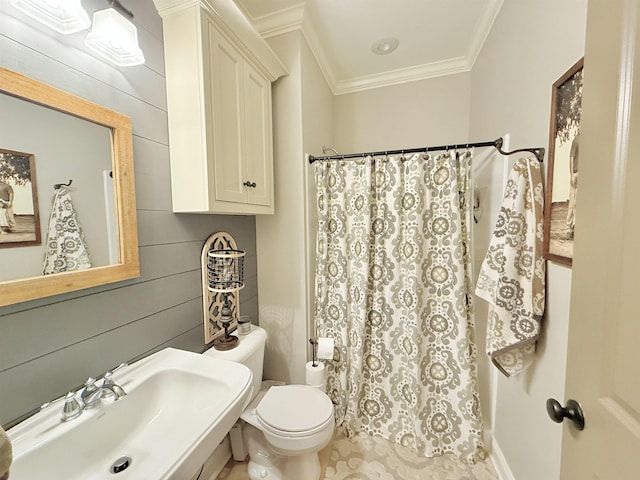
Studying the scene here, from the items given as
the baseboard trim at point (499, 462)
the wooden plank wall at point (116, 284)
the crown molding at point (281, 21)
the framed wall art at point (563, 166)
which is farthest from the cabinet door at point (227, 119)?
the baseboard trim at point (499, 462)

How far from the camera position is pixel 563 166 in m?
0.90

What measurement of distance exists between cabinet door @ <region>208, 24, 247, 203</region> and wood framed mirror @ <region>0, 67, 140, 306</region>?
1.09ft

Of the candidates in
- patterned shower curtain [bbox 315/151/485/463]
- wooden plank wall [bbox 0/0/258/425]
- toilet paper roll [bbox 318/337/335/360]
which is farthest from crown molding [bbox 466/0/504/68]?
toilet paper roll [bbox 318/337/335/360]

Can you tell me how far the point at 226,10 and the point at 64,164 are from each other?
95 cm

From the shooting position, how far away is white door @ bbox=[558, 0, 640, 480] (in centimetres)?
45

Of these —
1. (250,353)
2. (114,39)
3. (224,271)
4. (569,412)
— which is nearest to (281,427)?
(250,353)

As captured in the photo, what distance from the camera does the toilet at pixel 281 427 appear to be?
118 cm

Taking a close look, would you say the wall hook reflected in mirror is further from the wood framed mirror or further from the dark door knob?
the dark door knob

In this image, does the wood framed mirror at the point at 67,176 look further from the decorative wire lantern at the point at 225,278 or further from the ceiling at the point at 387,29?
the ceiling at the point at 387,29

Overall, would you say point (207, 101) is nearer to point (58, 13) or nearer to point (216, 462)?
point (58, 13)

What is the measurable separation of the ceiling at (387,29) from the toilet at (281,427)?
77.8 inches

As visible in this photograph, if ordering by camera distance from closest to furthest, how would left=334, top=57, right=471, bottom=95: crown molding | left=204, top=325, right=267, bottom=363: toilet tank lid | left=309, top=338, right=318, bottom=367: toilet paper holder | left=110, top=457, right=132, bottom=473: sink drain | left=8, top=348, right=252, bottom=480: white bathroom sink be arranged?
left=8, top=348, right=252, bottom=480: white bathroom sink → left=110, top=457, right=132, bottom=473: sink drain → left=204, top=325, right=267, bottom=363: toilet tank lid → left=309, top=338, right=318, bottom=367: toilet paper holder → left=334, top=57, right=471, bottom=95: crown molding

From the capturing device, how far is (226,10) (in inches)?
45.4

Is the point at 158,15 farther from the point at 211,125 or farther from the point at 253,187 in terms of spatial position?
the point at 253,187
